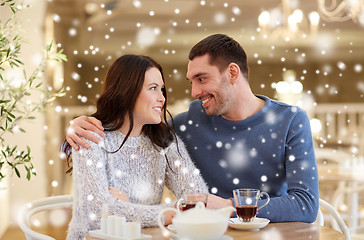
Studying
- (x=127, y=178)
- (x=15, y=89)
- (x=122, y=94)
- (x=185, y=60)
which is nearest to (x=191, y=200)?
(x=127, y=178)

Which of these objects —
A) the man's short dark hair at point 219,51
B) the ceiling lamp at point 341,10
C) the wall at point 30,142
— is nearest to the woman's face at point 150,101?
the man's short dark hair at point 219,51

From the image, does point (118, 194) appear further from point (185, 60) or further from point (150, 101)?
point (185, 60)

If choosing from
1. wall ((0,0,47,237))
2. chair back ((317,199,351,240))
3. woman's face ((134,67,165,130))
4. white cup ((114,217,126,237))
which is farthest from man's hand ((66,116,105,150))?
wall ((0,0,47,237))

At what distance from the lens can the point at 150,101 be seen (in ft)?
5.11

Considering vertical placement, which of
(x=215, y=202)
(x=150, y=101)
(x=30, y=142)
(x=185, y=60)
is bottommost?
(x=215, y=202)

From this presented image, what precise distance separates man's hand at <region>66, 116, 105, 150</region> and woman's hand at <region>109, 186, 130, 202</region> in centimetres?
14

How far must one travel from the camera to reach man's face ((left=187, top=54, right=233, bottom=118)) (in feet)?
5.71

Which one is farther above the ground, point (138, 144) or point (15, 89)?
point (15, 89)

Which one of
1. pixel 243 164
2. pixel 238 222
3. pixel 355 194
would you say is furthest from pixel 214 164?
pixel 355 194

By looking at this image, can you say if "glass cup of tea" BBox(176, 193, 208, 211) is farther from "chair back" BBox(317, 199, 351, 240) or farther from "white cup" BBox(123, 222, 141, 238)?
"chair back" BBox(317, 199, 351, 240)

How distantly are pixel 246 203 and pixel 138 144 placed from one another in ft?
1.56

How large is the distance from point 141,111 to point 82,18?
447 cm

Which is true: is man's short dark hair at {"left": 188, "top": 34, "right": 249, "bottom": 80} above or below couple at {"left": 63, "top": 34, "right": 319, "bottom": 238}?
above

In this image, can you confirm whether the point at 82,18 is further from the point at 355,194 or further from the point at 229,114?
the point at 229,114
